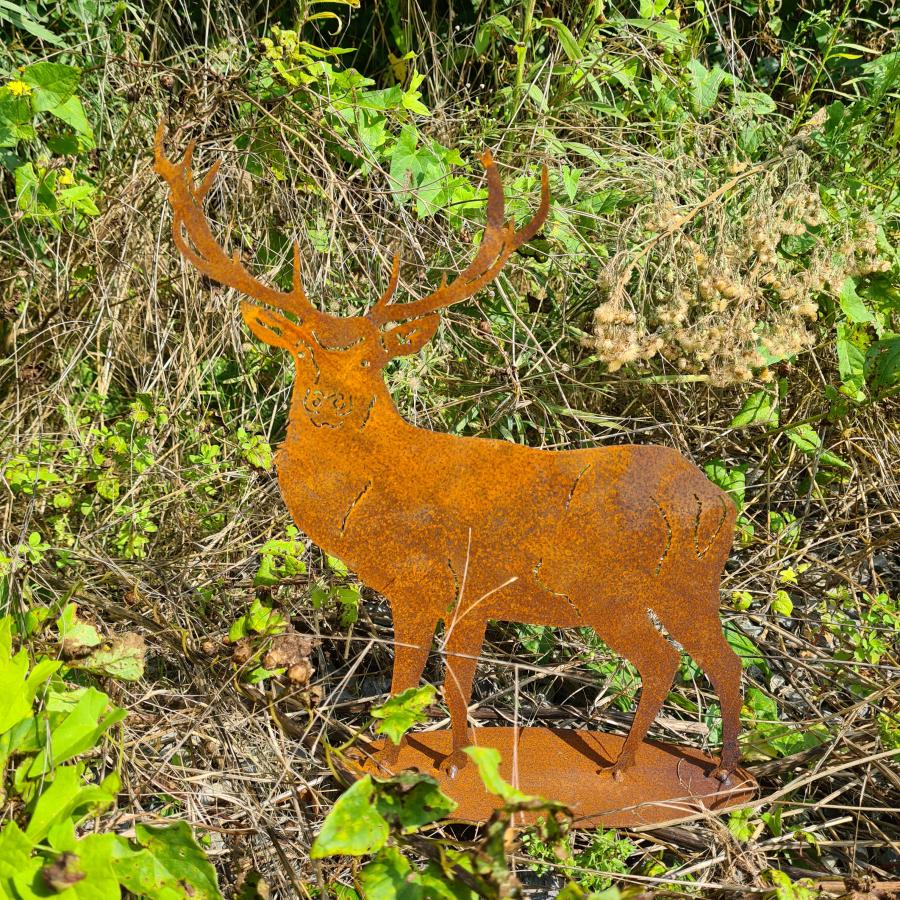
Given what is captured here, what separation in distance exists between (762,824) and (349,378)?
104 centimetres

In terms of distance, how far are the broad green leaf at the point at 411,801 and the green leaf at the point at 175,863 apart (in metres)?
0.26

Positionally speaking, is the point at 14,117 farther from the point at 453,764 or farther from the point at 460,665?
the point at 453,764

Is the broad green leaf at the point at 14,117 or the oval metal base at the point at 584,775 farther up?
the broad green leaf at the point at 14,117

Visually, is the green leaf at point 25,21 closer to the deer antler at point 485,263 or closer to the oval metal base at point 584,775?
the deer antler at point 485,263

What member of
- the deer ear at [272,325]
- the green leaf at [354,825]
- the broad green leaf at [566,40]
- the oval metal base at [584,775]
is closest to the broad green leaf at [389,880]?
the green leaf at [354,825]

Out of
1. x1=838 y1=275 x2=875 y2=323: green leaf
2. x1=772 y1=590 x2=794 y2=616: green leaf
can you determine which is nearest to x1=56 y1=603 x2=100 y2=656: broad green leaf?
x1=772 y1=590 x2=794 y2=616: green leaf

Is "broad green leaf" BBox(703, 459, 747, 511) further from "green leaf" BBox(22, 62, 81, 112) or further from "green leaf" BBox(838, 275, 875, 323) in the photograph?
"green leaf" BBox(22, 62, 81, 112)

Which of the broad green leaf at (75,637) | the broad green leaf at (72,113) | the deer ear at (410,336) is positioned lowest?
the broad green leaf at (75,637)

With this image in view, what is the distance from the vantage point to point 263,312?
1.46 metres

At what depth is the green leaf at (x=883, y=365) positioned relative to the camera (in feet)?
6.83

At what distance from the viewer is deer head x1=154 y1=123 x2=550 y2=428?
1452 mm

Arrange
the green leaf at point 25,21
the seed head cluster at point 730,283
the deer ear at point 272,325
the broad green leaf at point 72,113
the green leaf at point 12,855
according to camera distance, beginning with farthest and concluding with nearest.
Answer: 1. the green leaf at point 25,21
2. the broad green leaf at point 72,113
3. the seed head cluster at point 730,283
4. the deer ear at point 272,325
5. the green leaf at point 12,855

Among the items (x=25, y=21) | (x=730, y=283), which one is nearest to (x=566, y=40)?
(x=730, y=283)

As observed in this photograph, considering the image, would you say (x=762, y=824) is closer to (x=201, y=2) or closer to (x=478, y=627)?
(x=478, y=627)
